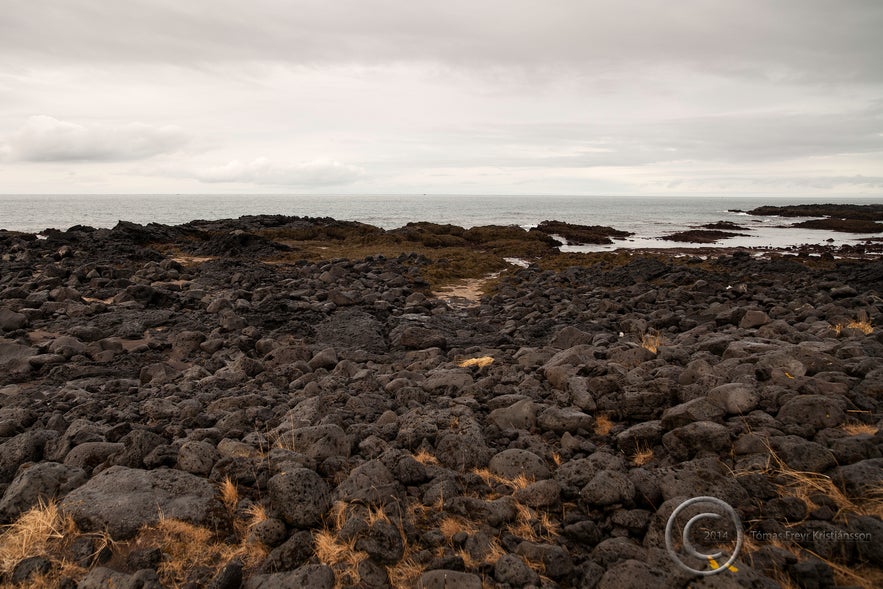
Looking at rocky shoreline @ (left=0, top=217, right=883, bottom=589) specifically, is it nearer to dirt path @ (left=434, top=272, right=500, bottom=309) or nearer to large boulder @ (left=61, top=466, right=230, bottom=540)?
large boulder @ (left=61, top=466, right=230, bottom=540)

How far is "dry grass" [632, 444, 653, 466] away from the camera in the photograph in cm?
544

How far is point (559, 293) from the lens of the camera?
742 inches

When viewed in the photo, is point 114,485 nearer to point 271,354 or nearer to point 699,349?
point 271,354

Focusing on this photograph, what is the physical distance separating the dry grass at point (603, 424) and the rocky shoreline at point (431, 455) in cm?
2

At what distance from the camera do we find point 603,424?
6.38 metres

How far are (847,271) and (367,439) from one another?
21939 mm

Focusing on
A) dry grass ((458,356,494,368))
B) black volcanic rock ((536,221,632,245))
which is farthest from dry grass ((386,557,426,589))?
black volcanic rock ((536,221,632,245))

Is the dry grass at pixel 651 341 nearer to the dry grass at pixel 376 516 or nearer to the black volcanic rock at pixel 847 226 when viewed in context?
the dry grass at pixel 376 516

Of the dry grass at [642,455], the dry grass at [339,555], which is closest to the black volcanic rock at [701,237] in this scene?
the dry grass at [642,455]

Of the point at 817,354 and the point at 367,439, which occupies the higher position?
the point at 817,354

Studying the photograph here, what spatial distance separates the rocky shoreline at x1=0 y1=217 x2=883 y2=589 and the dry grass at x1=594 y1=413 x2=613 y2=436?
→ 0.02m

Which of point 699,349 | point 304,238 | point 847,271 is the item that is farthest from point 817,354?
point 304,238

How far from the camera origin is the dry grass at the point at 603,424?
→ 6215 millimetres

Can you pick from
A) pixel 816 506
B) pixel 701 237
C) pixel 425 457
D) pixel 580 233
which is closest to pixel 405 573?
pixel 425 457
